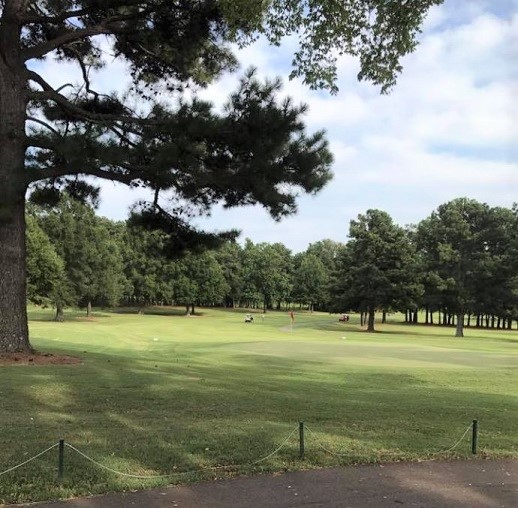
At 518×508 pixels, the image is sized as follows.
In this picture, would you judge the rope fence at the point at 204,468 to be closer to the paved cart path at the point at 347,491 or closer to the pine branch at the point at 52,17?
the paved cart path at the point at 347,491

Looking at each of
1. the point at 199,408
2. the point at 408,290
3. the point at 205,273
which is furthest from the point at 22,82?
the point at 205,273

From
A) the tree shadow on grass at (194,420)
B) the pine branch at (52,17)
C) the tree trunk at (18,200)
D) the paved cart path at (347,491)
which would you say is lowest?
the tree shadow on grass at (194,420)

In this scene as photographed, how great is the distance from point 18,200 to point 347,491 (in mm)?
10369

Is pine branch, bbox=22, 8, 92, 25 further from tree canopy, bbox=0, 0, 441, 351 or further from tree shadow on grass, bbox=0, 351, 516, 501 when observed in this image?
tree shadow on grass, bbox=0, 351, 516, 501

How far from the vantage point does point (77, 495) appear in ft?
17.1

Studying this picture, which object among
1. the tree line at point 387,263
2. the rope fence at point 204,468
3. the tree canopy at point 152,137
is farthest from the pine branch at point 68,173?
the tree line at point 387,263

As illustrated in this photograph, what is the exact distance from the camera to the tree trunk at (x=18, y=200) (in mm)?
13445

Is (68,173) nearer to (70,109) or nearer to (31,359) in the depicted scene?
(70,109)

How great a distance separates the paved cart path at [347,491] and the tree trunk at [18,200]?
9486mm

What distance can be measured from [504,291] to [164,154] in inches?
2369

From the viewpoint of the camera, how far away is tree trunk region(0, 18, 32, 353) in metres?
13.4

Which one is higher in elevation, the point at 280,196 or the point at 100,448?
the point at 280,196

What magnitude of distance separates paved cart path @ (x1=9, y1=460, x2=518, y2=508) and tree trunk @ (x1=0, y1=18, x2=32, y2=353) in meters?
9.49

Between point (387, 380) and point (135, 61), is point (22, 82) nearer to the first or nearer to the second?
point (135, 61)
